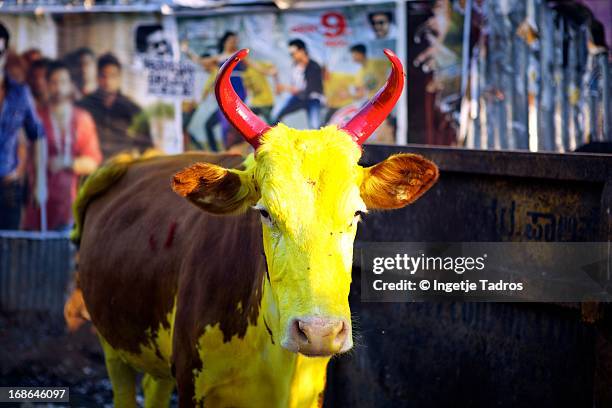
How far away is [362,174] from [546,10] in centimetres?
527

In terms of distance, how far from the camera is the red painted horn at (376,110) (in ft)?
12.7

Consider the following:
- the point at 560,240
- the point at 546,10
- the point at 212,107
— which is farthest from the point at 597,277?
the point at 212,107

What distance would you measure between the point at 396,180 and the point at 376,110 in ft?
1.07

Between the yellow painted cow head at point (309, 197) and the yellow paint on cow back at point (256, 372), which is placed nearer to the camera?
the yellow painted cow head at point (309, 197)

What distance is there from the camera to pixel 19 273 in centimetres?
984

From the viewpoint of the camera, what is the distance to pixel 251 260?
4219 millimetres

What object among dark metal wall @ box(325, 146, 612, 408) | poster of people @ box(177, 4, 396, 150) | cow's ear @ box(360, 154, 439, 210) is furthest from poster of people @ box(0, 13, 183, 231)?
cow's ear @ box(360, 154, 439, 210)

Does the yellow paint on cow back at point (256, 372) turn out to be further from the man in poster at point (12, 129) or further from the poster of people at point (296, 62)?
the man in poster at point (12, 129)

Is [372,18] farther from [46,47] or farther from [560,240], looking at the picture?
[560,240]

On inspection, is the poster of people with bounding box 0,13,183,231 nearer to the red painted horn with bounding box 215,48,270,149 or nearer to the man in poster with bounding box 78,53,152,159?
the man in poster with bounding box 78,53,152,159

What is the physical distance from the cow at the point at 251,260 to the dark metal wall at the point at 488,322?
2.04 ft

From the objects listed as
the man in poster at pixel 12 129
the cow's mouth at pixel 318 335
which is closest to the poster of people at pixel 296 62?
the man in poster at pixel 12 129

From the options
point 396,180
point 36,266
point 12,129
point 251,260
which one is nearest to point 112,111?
point 12,129

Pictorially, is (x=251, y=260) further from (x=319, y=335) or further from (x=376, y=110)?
(x=319, y=335)
